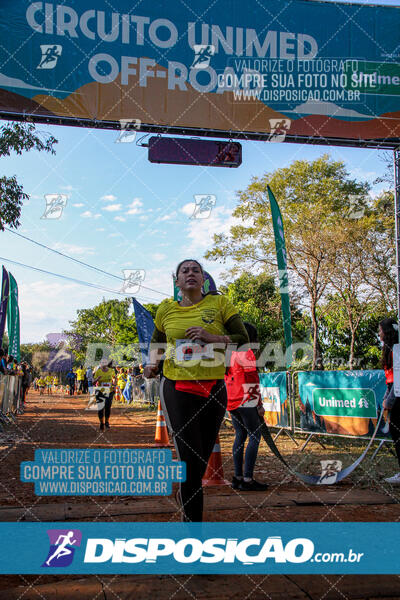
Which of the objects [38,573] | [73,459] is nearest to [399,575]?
[38,573]

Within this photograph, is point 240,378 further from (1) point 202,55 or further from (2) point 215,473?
(1) point 202,55

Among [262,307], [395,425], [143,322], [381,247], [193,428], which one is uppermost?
[381,247]

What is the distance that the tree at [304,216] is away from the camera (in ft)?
66.2

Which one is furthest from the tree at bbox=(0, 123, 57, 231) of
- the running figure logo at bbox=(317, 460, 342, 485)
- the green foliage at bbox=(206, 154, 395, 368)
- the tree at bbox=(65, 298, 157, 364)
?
the tree at bbox=(65, 298, 157, 364)

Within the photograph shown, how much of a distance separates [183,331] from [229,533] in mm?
1387

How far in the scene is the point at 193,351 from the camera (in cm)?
307

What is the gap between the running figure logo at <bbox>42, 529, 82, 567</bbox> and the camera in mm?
2910

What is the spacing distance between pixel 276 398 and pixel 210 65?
221 inches

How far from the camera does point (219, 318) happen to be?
3264 mm

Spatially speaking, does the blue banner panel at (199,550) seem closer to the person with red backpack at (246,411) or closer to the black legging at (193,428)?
the black legging at (193,428)

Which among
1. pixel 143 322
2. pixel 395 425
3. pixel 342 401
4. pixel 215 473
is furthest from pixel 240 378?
pixel 143 322

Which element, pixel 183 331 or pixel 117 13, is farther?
pixel 117 13

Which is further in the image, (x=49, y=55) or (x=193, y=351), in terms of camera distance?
(x=49, y=55)

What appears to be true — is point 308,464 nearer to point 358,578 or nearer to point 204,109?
point 358,578
